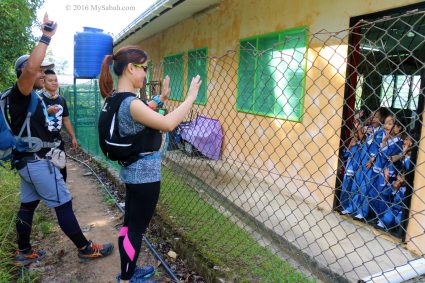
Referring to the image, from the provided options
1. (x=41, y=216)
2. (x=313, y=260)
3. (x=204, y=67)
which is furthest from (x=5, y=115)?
(x=204, y=67)

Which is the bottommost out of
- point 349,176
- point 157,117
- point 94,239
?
point 94,239

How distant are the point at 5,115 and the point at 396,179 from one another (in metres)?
3.87

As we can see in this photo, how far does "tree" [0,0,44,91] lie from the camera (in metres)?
→ 6.83

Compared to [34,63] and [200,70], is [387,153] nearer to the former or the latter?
[34,63]

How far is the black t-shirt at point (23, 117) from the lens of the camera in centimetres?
247

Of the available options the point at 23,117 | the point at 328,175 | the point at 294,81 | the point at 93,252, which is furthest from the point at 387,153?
the point at 23,117

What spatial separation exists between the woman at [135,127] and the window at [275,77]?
2594mm

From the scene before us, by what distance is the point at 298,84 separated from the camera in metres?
4.98

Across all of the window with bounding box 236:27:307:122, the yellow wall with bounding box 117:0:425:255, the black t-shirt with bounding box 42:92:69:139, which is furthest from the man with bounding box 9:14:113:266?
the window with bounding box 236:27:307:122

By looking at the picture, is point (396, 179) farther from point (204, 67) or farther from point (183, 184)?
point (204, 67)

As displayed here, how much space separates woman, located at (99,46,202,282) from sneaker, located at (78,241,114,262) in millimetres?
753

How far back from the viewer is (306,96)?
4.82 meters

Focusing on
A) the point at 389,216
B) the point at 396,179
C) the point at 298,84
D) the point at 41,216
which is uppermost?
the point at 298,84

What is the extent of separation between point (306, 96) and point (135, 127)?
3332 mm
